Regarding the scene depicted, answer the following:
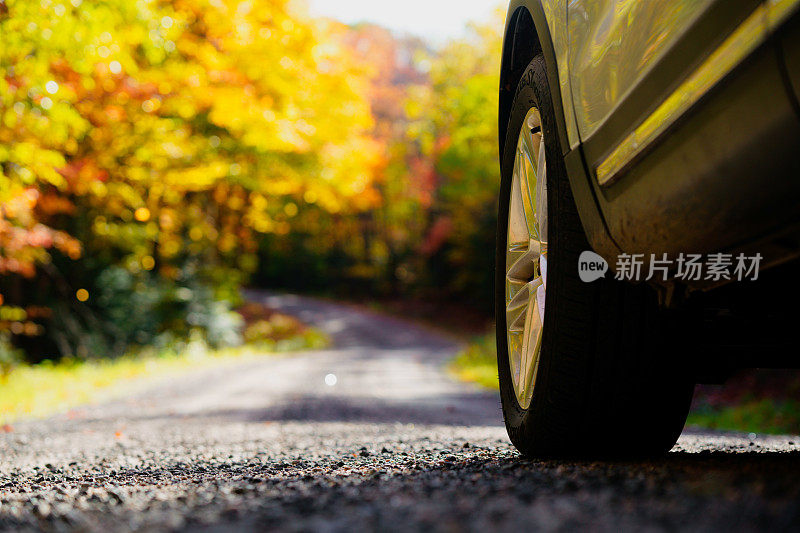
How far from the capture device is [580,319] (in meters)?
1.86

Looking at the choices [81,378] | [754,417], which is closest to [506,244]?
[754,417]

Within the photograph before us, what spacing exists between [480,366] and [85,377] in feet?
21.0

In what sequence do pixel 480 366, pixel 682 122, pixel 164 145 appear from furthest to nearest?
1. pixel 480 366
2. pixel 164 145
3. pixel 682 122

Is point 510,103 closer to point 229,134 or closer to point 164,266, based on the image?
point 229,134

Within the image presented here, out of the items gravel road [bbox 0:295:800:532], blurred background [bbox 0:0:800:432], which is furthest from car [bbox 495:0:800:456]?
blurred background [bbox 0:0:800:432]

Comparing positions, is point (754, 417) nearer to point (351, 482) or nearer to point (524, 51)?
point (524, 51)

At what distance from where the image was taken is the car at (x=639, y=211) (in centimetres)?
118

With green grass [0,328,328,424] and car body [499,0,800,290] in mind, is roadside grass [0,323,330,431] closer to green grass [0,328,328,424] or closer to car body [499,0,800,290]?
green grass [0,328,328,424]

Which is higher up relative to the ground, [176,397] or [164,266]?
[164,266]

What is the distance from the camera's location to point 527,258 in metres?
2.25

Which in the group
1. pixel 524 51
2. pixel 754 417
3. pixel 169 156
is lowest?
pixel 754 417

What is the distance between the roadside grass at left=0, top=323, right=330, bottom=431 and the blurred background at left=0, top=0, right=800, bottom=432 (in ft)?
0.30

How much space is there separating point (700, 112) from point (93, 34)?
5.05 metres

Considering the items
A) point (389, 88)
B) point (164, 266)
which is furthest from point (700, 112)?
point (389, 88)
